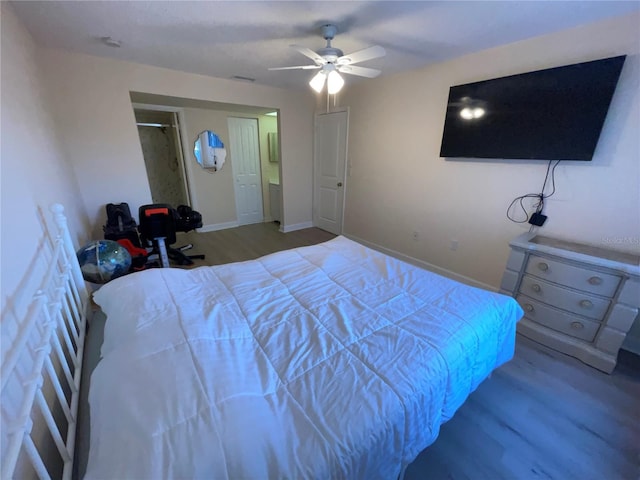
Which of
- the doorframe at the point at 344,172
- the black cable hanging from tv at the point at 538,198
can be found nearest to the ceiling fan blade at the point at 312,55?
the doorframe at the point at 344,172

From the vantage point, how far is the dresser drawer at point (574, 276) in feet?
5.67

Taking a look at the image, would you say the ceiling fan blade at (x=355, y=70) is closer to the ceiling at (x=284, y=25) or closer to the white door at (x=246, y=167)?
the ceiling at (x=284, y=25)

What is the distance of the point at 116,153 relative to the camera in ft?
9.65

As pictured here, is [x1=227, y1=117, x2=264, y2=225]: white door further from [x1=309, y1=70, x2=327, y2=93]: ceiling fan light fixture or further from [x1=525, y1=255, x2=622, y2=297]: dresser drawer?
[x1=525, y1=255, x2=622, y2=297]: dresser drawer

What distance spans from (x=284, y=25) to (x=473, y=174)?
2218 mm

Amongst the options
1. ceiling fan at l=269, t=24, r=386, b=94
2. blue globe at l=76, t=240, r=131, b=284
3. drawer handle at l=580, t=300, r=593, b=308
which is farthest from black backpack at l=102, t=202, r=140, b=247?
drawer handle at l=580, t=300, r=593, b=308

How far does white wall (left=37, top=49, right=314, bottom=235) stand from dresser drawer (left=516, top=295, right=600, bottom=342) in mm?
4007

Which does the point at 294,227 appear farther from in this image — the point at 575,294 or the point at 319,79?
the point at 575,294

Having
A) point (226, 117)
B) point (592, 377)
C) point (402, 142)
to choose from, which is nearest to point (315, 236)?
point (402, 142)

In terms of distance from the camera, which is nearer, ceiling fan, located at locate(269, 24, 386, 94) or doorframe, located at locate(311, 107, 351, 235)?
ceiling fan, located at locate(269, 24, 386, 94)

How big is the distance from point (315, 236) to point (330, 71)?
2.74 meters

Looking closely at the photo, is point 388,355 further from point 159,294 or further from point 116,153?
point 116,153

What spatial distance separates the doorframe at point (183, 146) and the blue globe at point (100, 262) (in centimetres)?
263

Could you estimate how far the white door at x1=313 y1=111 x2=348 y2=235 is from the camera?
4.00 metres
